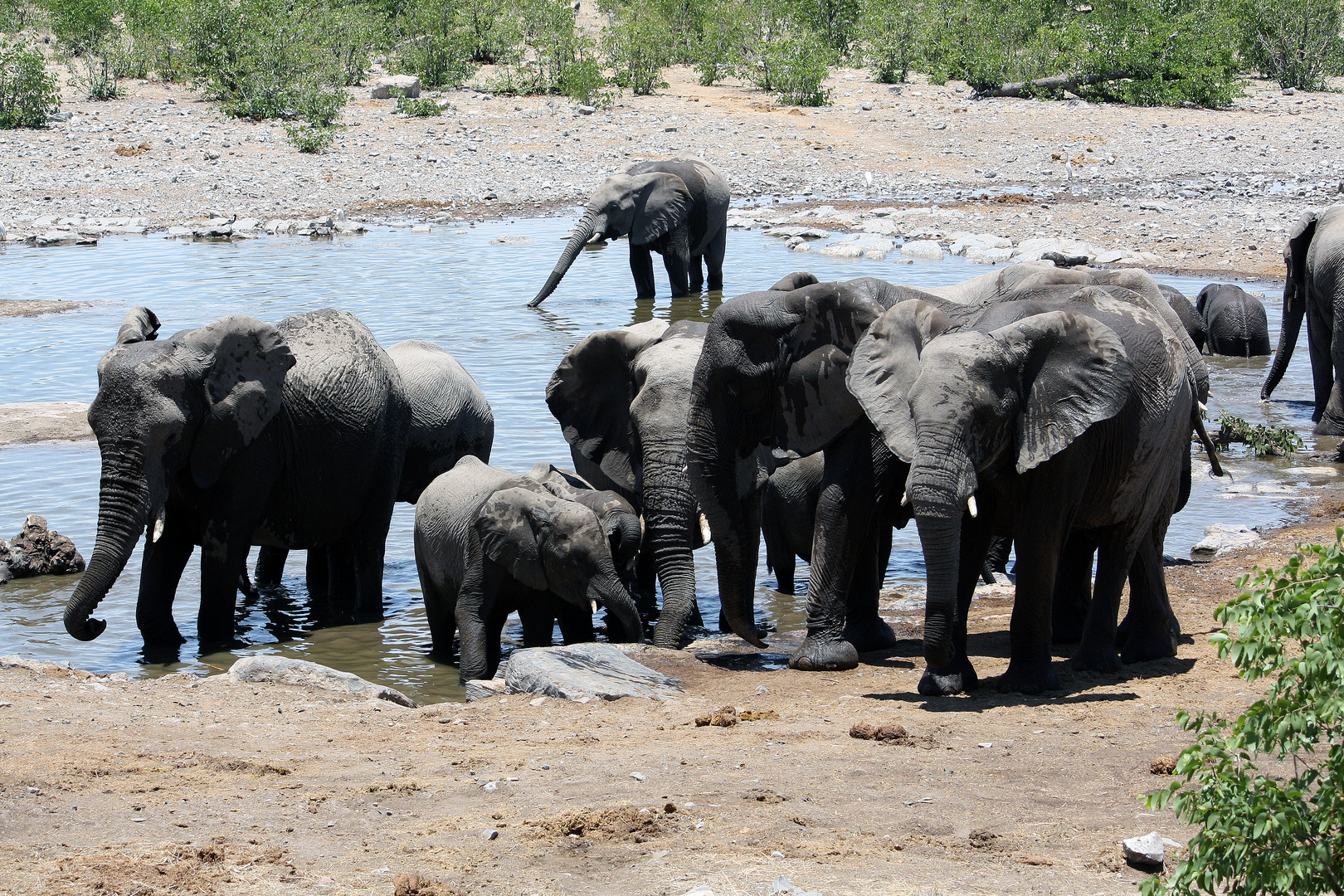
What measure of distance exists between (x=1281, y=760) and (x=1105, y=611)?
3.35 m

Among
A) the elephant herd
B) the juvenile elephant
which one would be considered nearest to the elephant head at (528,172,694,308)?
the elephant herd

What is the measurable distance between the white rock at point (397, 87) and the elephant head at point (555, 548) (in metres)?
29.8

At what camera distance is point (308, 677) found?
7188mm

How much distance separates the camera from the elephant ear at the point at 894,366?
6.59m

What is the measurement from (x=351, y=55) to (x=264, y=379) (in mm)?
31170

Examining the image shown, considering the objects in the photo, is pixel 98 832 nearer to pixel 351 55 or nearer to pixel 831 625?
pixel 831 625

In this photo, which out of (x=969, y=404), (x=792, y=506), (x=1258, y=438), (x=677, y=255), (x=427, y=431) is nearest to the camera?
(x=969, y=404)

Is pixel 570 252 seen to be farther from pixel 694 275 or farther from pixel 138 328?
pixel 138 328

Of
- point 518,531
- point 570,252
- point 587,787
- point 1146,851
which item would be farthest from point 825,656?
point 570,252

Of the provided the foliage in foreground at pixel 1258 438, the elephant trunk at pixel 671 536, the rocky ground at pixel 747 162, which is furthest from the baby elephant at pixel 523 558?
the rocky ground at pixel 747 162

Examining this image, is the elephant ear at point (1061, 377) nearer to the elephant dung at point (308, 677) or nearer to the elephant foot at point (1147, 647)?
the elephant foot at point (1147, 647)

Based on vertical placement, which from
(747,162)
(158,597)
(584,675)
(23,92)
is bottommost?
(158,597)

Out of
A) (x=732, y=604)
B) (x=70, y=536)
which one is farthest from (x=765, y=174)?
(x=732, y=604)

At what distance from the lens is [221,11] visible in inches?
1358
